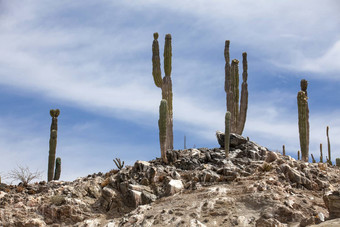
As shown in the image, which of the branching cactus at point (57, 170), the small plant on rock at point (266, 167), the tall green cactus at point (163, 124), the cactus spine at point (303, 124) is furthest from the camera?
the branching cactus at point (57, 170)

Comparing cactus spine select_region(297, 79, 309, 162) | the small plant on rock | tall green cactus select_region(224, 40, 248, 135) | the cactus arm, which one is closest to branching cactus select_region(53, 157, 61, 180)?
the cactus arm

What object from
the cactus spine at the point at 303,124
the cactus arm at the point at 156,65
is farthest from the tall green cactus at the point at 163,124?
the cactus spine at the point at 303,124

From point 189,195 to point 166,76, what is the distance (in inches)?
377

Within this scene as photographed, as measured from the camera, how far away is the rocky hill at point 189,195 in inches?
632

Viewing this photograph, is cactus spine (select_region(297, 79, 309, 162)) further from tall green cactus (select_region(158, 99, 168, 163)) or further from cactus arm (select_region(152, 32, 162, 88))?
cactus arm (select_region(152, 32, 162, 88))

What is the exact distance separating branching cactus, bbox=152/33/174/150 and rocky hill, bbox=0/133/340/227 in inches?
110

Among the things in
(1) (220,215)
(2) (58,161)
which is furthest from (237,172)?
(2) (58,161)

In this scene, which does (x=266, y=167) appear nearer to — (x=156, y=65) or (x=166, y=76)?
(x=166, y=76)

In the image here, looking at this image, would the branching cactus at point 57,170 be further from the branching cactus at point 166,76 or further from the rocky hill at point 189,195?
the branching cactus at point 166,76

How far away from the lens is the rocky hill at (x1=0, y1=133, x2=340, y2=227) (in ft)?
52.6

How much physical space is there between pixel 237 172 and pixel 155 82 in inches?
348

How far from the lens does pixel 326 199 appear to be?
14.6 m

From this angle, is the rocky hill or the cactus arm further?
the cactus arm

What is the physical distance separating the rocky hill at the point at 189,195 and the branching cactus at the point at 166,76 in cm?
279
